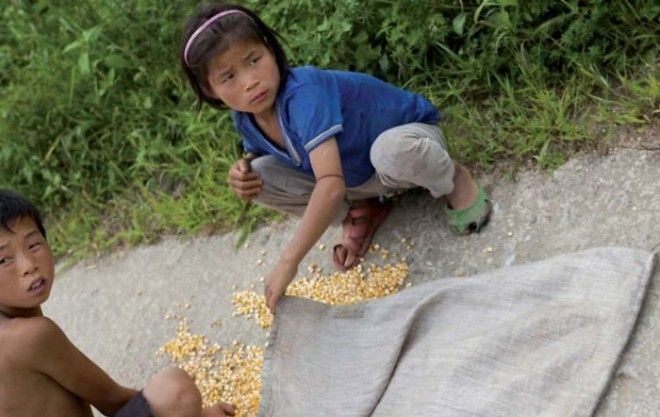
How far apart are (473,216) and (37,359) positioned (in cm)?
142

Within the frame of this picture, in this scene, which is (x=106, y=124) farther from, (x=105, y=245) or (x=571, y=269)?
(x=571, y=269)

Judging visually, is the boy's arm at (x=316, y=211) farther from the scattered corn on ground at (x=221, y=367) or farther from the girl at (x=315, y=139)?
the scattered corn on ground at (x=221, y=367)

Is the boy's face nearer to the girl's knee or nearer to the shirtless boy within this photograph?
the shirtless boy

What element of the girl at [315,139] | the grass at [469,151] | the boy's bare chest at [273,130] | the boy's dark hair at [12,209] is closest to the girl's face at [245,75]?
the girl at [315,139]

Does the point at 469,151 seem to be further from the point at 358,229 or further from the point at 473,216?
the point at 358,229

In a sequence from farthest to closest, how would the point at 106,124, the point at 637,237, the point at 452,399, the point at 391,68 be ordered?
1. the point at 106,124
2. the point at 391,68
3. the point at 637,237
4. the point at 452,399

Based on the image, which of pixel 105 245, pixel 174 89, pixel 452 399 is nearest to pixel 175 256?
pixel 105 245

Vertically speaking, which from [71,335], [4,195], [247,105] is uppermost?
[4,195]

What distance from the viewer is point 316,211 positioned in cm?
228

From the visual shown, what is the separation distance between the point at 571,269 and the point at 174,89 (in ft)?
7.33

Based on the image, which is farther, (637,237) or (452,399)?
(637,237)

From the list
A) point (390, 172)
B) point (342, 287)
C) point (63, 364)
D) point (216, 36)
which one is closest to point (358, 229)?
point (342, 287)

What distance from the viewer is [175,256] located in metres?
3.41

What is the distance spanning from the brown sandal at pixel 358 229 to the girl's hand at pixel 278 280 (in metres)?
0.57
